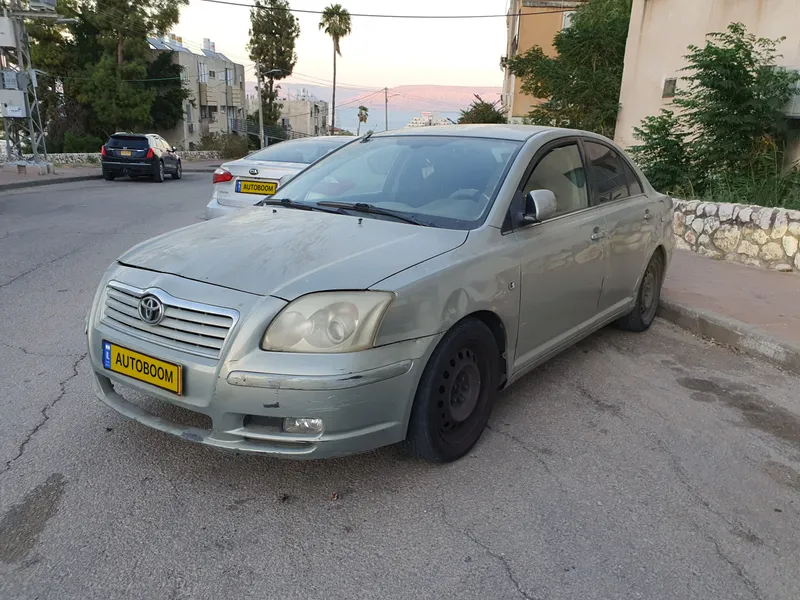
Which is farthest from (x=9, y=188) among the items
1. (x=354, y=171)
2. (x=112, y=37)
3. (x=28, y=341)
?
(x=112, y=37)

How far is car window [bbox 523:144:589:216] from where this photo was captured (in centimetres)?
382

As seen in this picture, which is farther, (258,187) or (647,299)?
(258,187)

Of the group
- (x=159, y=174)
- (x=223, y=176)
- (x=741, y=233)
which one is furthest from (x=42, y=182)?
(x=741, y=233)

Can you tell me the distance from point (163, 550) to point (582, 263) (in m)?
2.87

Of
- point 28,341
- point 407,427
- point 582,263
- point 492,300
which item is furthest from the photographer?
point 28,341

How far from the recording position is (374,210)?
357 cm

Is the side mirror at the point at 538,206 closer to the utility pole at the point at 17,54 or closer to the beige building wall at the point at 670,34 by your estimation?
the beige building wall at the point at 670,34

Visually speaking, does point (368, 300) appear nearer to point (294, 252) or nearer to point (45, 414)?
point (294, 252)

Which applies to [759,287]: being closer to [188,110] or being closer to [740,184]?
[740,184]

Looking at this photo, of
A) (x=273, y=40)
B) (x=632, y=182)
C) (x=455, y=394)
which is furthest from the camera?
(x=273, y=40)

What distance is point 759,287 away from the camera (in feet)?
22.2

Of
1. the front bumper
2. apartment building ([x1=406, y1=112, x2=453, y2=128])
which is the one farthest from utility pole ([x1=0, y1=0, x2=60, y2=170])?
the front bumper

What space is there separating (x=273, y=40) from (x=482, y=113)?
3489cm

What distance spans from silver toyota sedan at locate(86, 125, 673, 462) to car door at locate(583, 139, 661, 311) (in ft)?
0.68
